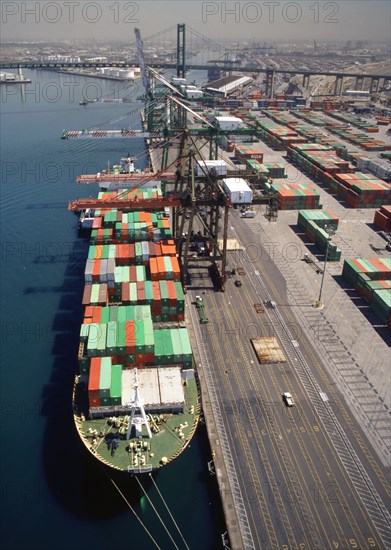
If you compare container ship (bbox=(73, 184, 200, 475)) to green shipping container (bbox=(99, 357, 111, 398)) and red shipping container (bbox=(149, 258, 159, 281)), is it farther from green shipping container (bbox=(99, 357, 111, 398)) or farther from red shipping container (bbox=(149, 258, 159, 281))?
red shipping container (bbox=(149, 258, 159, 281))

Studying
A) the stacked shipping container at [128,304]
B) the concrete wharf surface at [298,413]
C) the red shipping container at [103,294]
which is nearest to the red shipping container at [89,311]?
the stacked shipping container at [128,304]

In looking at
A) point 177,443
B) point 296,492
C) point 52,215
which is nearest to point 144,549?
point 177,443

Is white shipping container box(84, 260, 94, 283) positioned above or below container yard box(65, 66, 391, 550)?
above

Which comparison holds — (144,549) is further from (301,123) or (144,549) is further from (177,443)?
(301,123)

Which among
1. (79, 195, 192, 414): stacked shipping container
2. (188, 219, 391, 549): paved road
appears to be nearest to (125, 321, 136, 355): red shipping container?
(79, 195, 192, 414): stacked shipping container

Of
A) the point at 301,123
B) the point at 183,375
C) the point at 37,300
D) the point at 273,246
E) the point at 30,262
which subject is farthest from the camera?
the point at 301,123

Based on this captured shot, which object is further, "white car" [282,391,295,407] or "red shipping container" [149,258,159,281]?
"red shipping container" [149,258,159,281]
